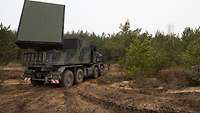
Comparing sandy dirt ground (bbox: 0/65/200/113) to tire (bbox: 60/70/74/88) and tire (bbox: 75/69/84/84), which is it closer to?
tire (bbox: 60/70/74/88)

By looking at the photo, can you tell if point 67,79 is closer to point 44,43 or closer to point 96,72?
point 44,43

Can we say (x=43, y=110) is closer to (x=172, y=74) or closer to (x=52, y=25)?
(x=52, y=25)

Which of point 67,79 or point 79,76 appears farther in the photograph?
point 79,76

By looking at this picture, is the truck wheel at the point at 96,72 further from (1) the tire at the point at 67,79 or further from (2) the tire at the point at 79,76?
(1) the tire at the point at 67,79

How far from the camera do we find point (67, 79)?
18078mm

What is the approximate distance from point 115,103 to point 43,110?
283cm

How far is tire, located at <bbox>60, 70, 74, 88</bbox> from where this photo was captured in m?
17.7

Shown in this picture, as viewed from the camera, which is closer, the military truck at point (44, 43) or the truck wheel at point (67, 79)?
the military truck at point (44, 43)

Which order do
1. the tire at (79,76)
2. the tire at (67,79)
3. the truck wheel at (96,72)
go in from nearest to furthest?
1. the tire at (67,79)
2. the tire at (79,76)
3. the truck wheel at (96,72)

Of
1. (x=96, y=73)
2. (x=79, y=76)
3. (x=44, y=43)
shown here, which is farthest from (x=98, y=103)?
(x=96, y=73)

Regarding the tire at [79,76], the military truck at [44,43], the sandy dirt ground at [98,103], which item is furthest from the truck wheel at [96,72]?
the sandy dirt ground at [98,103]

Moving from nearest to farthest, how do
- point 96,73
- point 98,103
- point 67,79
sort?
point 98,103 → point 67,79 → point 96,73

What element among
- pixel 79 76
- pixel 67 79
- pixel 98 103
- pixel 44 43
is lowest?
pixel 98 103

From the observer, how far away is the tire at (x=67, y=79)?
58.0 feet
